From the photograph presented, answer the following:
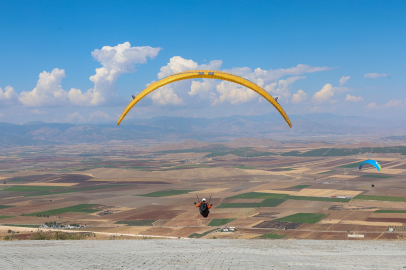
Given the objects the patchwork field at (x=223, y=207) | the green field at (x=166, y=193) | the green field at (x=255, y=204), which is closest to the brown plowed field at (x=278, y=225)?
the patchwork field at (x=223, y=207)

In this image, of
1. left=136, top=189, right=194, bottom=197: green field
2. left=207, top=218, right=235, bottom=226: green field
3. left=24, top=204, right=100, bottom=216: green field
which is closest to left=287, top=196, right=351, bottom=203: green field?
left=207, top=218, right=235, bottom=226: green field

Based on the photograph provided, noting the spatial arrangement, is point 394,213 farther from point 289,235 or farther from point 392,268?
point 392,268

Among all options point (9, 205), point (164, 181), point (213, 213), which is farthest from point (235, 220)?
point (164, 181)

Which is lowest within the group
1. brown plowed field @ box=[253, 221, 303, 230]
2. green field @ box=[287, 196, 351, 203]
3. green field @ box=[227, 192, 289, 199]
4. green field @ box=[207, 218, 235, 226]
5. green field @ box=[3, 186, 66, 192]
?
green field @ box=[287, 196, 351, 203]

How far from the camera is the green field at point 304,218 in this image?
66812mm

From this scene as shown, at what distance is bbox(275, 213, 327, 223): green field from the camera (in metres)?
66.8

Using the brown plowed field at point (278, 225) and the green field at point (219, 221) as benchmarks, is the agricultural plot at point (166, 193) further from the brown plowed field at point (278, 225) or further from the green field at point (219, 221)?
the brown plowed field at point (278, 225)

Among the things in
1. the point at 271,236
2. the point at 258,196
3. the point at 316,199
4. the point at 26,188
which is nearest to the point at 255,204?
the point at 258,196

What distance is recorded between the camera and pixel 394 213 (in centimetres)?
7175

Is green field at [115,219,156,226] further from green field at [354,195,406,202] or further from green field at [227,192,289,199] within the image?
green field at [354,195,406,202]

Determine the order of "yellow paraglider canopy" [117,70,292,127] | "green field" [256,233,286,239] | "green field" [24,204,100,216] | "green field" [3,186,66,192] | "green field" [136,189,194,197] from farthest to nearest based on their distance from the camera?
"green field" [3,186,66,192]
"green field" [136,189,194,197]
"green field" [24,204,100,216]
"green field" [256,233,286,239]
"yellow paraglider canopy" [117,70,292,127]

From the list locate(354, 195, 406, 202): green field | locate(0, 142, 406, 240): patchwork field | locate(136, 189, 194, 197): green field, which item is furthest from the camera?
locate(136, 189, 194, 197): green field

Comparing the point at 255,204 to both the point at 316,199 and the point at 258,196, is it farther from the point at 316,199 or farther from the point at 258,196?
the point at 316,199

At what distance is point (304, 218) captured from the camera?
69000 millimetres
